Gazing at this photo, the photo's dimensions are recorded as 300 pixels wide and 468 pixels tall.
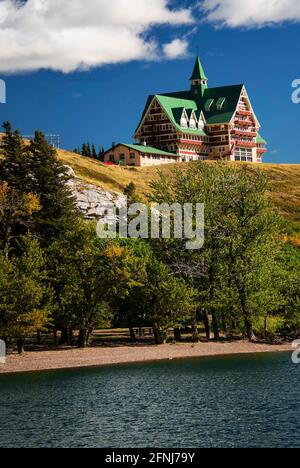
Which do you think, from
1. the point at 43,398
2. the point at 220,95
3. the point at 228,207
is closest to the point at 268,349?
the point at 228,207

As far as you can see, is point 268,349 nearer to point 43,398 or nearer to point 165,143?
point 43,398

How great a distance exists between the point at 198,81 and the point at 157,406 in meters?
158

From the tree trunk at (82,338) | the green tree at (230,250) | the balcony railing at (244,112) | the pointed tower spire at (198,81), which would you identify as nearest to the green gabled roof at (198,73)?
the pointed tower spire at (198,81)

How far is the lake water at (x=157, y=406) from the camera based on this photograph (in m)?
32.2

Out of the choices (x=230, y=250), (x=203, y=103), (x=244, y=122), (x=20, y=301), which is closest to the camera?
(x=20, y=301)

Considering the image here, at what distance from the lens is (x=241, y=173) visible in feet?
247

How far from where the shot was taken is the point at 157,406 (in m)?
40.0

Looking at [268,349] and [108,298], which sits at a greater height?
[108,298]

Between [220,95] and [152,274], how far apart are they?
126 m

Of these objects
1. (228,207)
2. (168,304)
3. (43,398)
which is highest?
(228,207)

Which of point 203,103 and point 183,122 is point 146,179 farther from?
point 203,103

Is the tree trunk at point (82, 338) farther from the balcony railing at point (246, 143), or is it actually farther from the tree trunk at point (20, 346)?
the balcony railing at point (246, 143)

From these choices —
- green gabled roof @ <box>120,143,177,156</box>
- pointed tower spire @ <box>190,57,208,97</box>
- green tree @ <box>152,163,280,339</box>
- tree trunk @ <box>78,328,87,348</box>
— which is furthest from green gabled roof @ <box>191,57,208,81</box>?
tree trunk @ <box>78,328,87,348</box>

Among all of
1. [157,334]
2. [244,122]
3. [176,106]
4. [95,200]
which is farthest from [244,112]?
[157,334]
